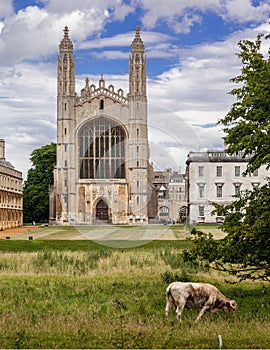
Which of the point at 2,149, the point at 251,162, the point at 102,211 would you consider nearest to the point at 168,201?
the point at 102,211

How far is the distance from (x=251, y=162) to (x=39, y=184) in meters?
75.9

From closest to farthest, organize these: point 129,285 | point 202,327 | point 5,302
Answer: point 202,327 < point 5,302 < point 129,285

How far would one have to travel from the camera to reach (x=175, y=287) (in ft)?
45.0

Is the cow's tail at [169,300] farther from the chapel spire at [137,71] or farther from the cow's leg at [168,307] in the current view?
the chapel spire at [137,71]

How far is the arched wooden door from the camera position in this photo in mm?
75688

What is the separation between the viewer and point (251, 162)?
50.5 ft

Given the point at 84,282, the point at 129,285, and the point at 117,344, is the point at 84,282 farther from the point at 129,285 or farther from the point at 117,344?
the point at 117,344

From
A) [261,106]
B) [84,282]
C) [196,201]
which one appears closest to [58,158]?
[196,201]

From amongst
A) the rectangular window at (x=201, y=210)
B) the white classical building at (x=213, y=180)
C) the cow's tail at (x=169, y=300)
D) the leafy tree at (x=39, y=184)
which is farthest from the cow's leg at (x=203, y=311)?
the leafy tree at (x=39, y=184)

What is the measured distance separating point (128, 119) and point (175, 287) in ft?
208

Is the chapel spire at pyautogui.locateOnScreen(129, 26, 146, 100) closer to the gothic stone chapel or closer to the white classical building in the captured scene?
the gothic stone chapel

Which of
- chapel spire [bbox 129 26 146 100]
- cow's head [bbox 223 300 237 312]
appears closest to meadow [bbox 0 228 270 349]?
cow's head [bbox 223 300 237 312]

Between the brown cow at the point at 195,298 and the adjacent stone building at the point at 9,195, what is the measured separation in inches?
2152

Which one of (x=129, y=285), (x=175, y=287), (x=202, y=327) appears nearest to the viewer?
(x=202, y=327)
